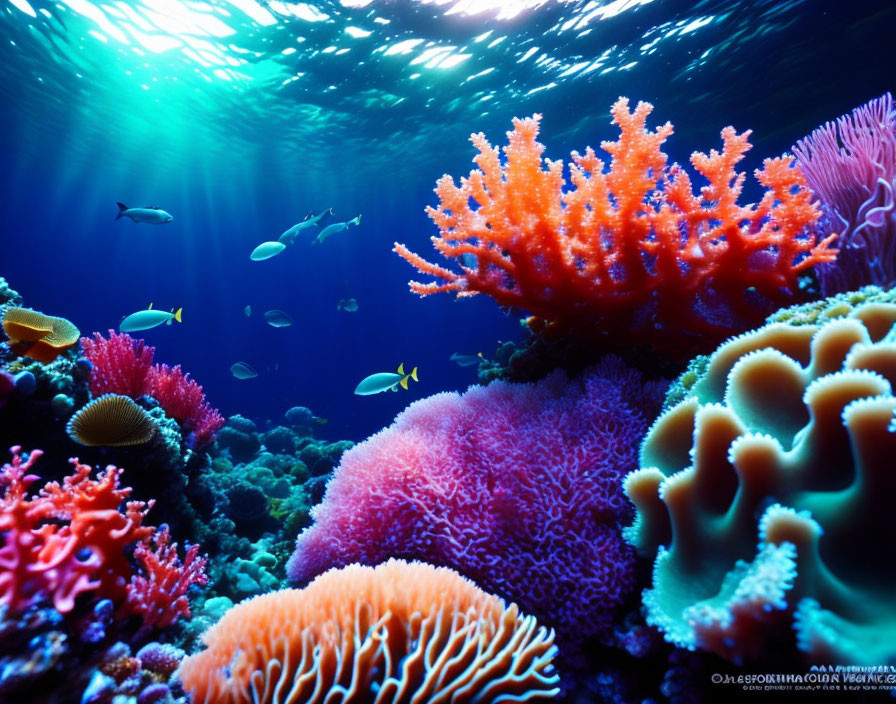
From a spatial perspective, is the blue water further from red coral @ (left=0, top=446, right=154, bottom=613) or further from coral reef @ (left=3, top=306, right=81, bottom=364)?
coral reef @ (left=3, top=306, right=81, bottom=364)

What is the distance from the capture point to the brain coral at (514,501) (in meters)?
2.12

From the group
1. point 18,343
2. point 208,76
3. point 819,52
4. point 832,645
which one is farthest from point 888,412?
point 208,76

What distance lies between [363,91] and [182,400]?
1762cm

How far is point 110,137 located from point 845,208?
33.2 metres

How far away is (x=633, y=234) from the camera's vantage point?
2.65 metres

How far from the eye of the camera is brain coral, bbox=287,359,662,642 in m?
2.12

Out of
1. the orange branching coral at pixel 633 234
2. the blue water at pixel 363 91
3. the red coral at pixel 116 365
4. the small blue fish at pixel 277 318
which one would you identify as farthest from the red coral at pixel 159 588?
the small blue fish at pixel 277 318

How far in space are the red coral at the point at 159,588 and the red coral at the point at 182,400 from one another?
85.8 inches

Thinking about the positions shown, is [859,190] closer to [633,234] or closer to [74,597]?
[633,234]

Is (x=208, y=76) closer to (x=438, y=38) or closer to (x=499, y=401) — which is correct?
(x=438, y=38)

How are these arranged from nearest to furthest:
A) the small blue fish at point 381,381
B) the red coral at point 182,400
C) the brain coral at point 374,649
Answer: the brain coral at point 374,649 < the red coral at point 182,400 < the small blue fish at point 381,381

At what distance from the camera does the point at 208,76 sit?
17516mm

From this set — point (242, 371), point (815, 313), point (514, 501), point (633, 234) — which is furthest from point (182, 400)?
point (242, 371)

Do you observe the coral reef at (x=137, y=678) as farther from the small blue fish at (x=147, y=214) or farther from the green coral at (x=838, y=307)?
the small blue fish at (x=147, y=214)
